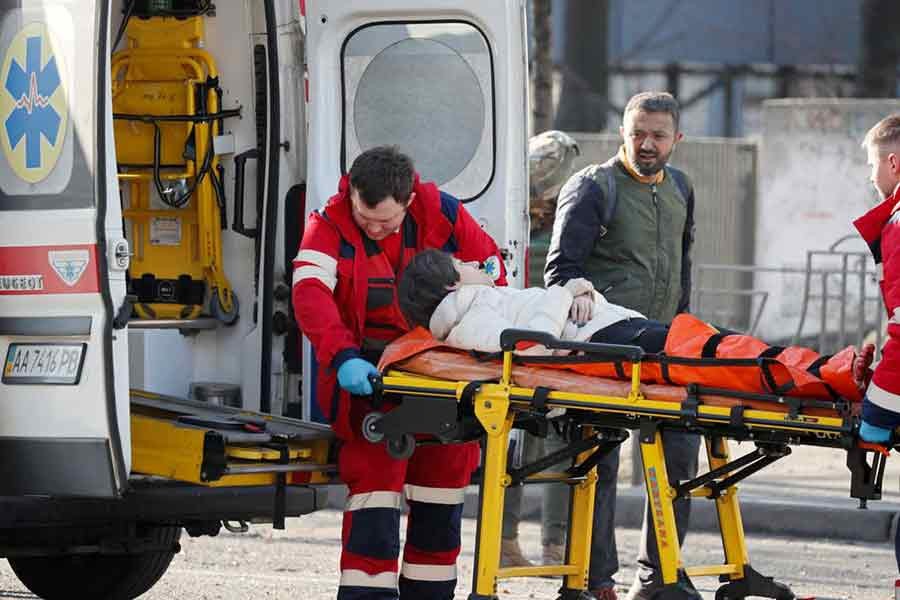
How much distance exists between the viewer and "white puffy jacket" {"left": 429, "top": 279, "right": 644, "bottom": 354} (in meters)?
5.87

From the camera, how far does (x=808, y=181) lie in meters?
18.0

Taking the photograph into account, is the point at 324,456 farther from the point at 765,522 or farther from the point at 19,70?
the point at 765,522

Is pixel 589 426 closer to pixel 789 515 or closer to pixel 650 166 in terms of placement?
pixel 650 166

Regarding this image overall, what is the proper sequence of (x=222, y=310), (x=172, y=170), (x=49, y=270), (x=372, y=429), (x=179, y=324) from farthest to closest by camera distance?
1. (x=172, y=170)
2. (x=222, y=310)
3. (x=179, y=324)
4. (x=372, y=429)
5. (x=49, y=270)

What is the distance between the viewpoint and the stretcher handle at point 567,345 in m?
5.47

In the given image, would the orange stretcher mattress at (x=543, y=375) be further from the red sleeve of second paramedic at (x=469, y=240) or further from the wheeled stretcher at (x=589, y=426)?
the red sleeve of second paramedic at (x=469, y=240)

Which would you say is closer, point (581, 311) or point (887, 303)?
point (887, 303)

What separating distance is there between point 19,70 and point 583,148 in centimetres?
1257

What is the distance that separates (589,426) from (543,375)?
10.7 inches

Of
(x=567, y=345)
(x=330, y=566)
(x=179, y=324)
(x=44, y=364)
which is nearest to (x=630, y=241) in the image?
(x=179, y=324)

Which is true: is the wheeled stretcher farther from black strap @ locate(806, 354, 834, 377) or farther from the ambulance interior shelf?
the ambulance interior shelf

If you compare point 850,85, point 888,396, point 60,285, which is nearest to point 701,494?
point 888,396

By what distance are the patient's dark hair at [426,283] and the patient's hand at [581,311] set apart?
38 cm

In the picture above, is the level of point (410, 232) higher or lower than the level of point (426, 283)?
higher
